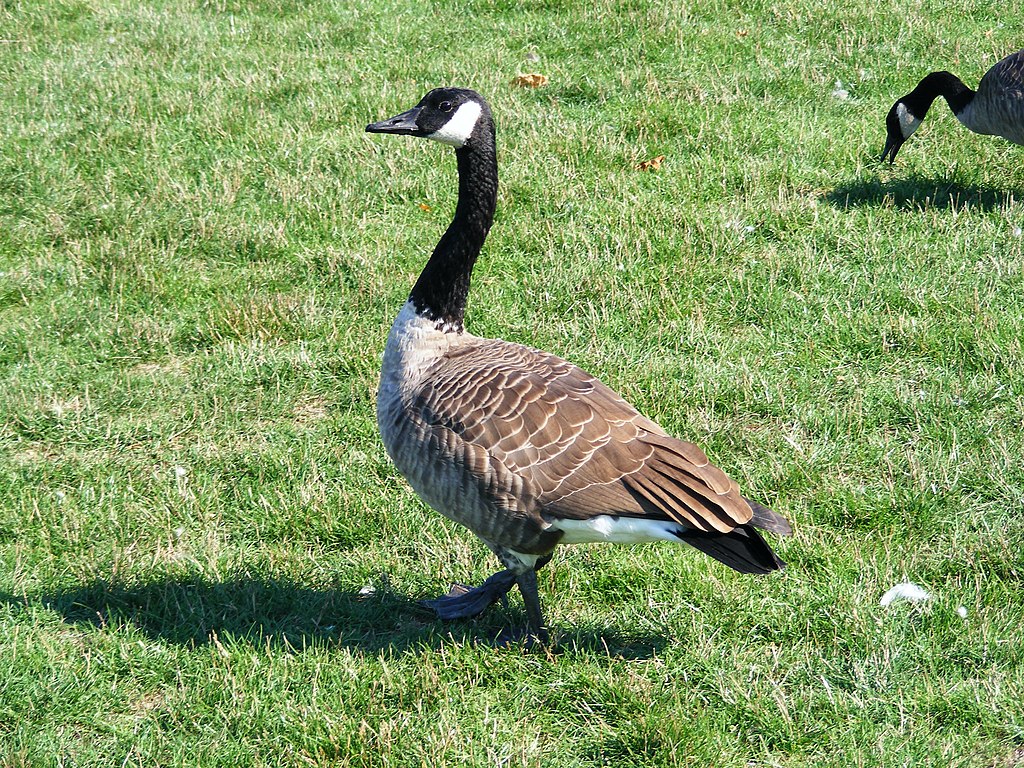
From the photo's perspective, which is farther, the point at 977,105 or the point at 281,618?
the point at 977,105

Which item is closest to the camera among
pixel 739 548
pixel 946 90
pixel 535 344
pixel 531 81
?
pixel 739 548

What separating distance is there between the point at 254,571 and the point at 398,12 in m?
7.84

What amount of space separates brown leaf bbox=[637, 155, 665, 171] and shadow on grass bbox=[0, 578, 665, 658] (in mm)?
4198

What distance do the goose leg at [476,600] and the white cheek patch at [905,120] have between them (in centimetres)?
496

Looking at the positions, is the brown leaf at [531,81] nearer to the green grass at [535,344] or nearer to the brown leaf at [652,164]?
the green grass at [535,344]

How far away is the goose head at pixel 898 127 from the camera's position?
7.31 meters

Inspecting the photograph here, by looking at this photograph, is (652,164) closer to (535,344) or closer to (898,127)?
(898,127)

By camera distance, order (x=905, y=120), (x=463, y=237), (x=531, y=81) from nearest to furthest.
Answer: (x=463, y=237) → (x=905, y=120) → (x=531, y=81)

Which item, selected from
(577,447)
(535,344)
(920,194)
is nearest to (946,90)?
(920,194)

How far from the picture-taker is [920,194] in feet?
23.3

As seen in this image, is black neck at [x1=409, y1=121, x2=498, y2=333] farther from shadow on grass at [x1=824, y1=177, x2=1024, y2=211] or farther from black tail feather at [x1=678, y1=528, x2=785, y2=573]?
shadow on grass at [x1=824, y1=177, x2=1024, y2=211]

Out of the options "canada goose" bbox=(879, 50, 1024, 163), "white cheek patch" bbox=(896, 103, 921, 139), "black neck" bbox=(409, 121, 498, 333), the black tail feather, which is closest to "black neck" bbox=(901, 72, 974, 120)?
"canada goose" bbox=(879, 50, 1024, 163)

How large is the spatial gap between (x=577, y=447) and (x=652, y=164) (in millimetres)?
4375

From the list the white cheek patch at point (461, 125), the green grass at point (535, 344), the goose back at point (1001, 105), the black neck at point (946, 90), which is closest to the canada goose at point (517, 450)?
the white cheek patch at point (461, 125)
